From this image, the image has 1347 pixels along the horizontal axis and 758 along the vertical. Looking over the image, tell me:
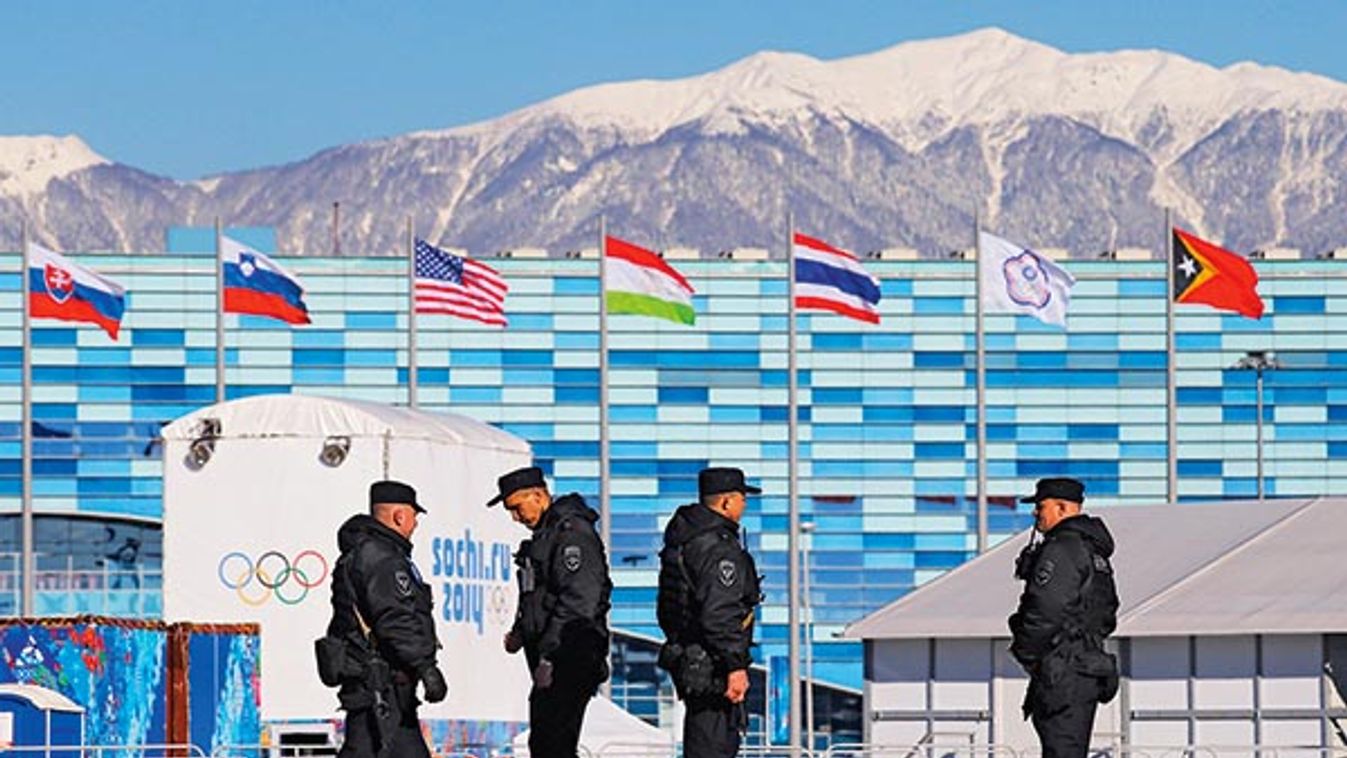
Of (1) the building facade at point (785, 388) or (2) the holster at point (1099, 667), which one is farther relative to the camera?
(1) the building facade at point (785, 388)

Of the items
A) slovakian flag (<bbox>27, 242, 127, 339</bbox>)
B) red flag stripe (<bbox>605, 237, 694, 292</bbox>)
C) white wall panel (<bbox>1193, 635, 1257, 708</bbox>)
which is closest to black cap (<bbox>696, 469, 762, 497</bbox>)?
white wall panel (<bbox>1193, 635, 1257, 708</bbox>)

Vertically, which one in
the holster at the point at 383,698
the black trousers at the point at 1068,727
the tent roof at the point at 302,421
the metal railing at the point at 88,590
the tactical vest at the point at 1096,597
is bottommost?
the metal railing at the point at 88,590

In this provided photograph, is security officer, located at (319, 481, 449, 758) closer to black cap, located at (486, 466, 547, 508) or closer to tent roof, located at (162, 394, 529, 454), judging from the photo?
black cap, located at (486, 466, 547, 508)

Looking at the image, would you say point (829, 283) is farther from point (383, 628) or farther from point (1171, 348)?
point (383, 628)

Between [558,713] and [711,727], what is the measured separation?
0.97m

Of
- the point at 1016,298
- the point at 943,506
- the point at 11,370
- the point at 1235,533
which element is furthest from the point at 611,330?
the point at 1235,533

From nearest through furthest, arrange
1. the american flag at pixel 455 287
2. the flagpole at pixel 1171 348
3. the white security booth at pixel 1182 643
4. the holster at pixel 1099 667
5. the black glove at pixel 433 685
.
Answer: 1. the black glove at pixel 433 685
2. the holster at pixel 1099 667
3. the white security booth at pixel 1182 643
4. the american flag at pixel 455 287
5. the flagpole at pixel 1171 348

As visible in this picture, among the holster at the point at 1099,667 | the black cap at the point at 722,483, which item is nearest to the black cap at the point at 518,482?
the black cap at the point at 722,483

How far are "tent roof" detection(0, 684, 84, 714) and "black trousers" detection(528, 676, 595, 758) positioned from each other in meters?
10.9

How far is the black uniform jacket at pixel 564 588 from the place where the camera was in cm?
2081

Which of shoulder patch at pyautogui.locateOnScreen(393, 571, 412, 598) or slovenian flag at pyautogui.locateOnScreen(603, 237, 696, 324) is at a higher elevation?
slovenian flag at pyautogui.locateOnScreen(603, 237, 696, 324)

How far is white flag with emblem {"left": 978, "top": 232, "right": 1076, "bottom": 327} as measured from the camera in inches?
2484

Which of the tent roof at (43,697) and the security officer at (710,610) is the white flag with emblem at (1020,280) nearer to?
the tent roof at (43,697)

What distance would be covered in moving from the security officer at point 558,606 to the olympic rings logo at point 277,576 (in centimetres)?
1380
